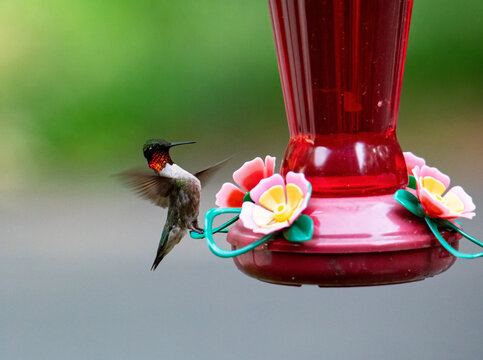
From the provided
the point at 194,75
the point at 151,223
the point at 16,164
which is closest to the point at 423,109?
the point at 194,75

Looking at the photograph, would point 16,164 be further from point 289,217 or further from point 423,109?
point 289,217

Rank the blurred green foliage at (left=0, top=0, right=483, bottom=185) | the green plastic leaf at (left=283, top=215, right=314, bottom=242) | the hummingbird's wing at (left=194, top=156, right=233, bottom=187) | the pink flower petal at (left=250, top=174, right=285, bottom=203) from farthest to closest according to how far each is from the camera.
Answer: the blurred green foliage at (left=0, top=0, right=483, bottom=185) < the hummingbird's wing at (left=194, top=156, right=233, bottom=187) < the pink flower petal at (left=250, top=174, right=285, bottom=203) < the green plastic leaf at (left=283, top=215, right=314, bottom=242)

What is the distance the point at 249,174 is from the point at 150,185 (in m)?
0.78

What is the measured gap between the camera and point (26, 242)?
17.8ft

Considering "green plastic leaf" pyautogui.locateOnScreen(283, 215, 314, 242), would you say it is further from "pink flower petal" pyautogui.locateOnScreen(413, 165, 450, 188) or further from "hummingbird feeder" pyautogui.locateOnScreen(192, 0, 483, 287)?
"pink flower petal" pyautogui.locateOnScreen(413, 165, 450, 188)

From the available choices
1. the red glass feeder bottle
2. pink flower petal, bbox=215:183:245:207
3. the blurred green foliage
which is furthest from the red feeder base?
the blurred green foliage

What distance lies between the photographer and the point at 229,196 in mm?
1555

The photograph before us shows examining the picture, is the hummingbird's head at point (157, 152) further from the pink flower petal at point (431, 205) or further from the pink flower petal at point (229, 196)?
the pink flower petal at point (431, 205)

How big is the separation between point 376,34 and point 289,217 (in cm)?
43

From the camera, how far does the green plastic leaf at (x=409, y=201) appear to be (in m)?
1.28

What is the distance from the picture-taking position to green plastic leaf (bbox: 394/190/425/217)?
128 cm

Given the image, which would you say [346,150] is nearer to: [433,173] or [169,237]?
[433,173]

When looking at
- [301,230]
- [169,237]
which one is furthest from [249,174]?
[169,237]

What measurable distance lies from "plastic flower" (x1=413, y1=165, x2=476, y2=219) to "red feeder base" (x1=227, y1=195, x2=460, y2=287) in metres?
0.04
